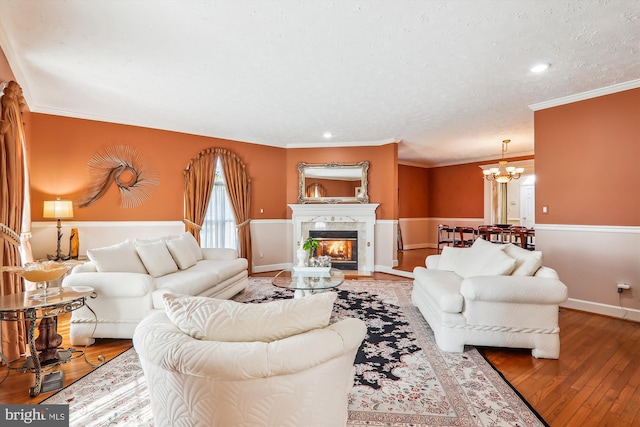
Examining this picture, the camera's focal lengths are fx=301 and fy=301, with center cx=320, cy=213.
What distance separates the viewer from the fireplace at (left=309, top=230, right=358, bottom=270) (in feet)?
21.1

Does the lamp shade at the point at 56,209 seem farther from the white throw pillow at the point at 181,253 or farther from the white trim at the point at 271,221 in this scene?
the white trim at the point at 271,221

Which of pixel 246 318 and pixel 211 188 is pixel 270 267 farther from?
pixel 246 318

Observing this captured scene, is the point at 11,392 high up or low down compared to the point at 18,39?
down

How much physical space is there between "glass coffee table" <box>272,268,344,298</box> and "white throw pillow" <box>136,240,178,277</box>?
1.27m

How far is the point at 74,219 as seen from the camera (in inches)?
178

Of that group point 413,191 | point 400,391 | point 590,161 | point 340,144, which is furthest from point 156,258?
point 413,191

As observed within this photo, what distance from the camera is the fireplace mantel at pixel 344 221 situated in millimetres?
6293

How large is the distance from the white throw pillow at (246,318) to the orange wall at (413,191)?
27.3 ft

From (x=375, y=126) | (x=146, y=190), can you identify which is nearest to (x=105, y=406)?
(x=146, y=190)

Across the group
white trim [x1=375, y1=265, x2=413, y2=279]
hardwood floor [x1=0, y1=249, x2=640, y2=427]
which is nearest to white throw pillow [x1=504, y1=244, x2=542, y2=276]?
hardwood floor [x1=0, y1=249, x2=640, y2=427]

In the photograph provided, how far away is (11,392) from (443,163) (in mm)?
9717

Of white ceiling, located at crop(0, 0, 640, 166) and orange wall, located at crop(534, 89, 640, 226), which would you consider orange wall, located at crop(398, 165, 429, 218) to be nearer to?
white ceiling, located at crop(0, 0, 640, 166)

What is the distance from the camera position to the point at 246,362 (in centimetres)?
105

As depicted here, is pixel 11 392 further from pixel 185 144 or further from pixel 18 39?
pixel 185 144
